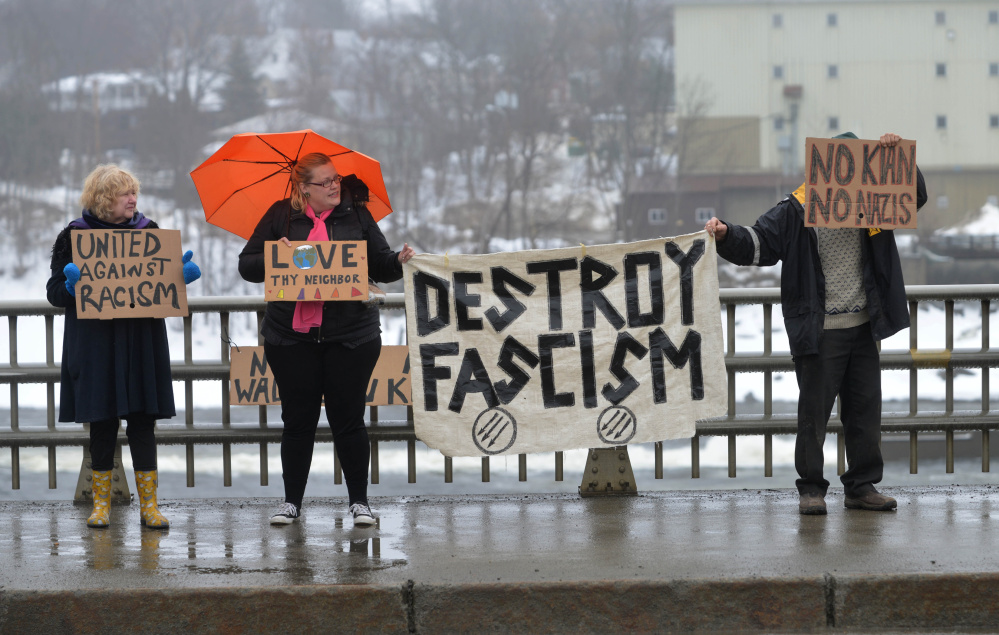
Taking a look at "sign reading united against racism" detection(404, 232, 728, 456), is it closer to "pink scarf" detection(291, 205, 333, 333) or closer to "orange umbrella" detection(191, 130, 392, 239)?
"orange umbrella" detection(191, 130, 392, 239)

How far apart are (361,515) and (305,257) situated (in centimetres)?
148

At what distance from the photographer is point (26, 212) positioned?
83.3 metres

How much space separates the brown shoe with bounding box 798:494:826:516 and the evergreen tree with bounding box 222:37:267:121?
92.7 metres

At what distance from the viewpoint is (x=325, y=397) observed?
641 centimetres

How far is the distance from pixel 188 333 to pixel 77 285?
1372 mm

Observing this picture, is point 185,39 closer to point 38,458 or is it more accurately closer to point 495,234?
point 495,234

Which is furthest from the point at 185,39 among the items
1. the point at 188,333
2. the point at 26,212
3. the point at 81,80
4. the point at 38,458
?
the point at 188,333

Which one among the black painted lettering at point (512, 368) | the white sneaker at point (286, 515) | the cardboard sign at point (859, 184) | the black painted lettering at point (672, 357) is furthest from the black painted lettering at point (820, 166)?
the white sneaker at point (286, 515)

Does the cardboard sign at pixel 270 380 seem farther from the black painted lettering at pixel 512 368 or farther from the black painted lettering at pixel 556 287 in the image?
the black painted lettering at pixel 556 287

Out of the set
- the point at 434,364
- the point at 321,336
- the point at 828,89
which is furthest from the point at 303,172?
the point at 828,89

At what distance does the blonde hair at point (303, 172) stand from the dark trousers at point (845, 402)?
116 inches

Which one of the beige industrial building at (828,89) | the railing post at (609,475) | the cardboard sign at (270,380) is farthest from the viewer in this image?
the beige industrial building at (828,89)

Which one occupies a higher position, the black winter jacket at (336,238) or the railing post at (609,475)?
the black winter jacket at (336,238)

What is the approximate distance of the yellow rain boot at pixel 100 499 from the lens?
6254 mm
